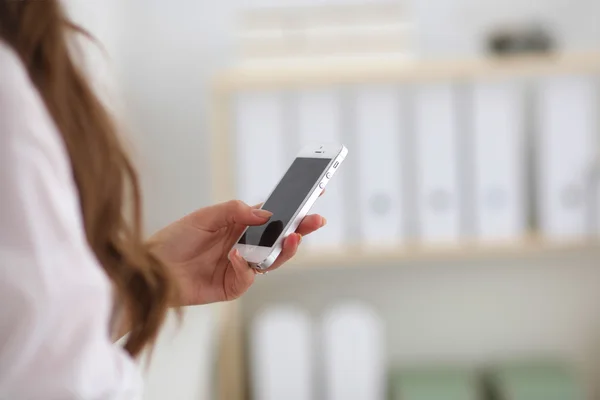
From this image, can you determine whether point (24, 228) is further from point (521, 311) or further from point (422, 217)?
point (521, 311)

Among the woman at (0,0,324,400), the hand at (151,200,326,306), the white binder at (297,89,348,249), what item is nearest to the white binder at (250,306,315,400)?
the white binder at (297,89,348,249)

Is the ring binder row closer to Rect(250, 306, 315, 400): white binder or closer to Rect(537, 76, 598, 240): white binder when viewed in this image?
Rect(537, 76, 598, 240): white binder

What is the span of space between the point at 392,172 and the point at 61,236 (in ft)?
4.33

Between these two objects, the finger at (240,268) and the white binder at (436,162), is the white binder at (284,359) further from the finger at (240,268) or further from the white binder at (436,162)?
the finger at (240,268)

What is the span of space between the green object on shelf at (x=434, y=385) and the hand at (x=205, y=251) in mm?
1075

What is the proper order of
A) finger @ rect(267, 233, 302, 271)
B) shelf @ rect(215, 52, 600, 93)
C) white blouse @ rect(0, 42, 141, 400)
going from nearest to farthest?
white blouse @ rect(0, 42, 141, 400)
finger @ rect(267, 233, 302, 271)
shelf @ rect(215, 52, 600, 93)

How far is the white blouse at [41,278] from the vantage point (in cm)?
34

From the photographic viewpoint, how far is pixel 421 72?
5.31 feet

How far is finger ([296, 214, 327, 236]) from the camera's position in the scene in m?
0.69

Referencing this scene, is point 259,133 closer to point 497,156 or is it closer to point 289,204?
point 497,156

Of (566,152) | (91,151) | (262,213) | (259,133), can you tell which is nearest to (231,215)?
(262,213)

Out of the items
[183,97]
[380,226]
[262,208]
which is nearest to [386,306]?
[380,226]

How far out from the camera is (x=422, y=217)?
5.46 ft

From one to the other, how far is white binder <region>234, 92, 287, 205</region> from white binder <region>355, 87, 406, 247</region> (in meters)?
0.17
